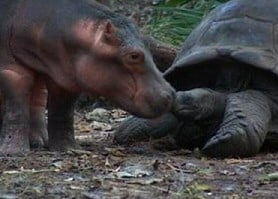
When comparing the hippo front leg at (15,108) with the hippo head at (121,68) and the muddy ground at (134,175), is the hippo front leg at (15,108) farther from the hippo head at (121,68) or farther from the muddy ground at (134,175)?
the hippo head at (121,68)

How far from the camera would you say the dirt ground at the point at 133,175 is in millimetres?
3974

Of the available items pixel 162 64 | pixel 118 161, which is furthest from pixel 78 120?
pixel 118 161

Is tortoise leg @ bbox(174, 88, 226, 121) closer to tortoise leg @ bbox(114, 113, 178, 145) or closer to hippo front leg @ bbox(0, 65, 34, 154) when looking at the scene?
tortoise leg @ bbox(114, 113, 178, 145)

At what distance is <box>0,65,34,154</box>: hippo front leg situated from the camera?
5.37 m

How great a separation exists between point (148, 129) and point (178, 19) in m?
4.10

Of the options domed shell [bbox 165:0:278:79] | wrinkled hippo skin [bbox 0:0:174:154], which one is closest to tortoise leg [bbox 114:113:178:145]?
domed shell [bbox 165:0:278:79]

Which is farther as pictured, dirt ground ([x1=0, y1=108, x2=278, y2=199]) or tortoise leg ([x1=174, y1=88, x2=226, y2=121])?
tortoise leg ([x1=174, y1=88, x2=226, y2=121])

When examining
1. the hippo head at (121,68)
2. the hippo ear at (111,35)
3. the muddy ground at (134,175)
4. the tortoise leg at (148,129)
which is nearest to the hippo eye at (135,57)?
the hippo head at (121,68)

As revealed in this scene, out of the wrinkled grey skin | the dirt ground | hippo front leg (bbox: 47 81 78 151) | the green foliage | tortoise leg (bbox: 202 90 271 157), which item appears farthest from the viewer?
the green foliage

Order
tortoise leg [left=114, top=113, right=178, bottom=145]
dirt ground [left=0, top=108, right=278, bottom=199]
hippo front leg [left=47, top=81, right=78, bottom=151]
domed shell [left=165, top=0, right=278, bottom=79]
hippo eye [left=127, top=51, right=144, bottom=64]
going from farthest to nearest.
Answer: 1. tortoise leg [left=114, top=113, right=178, bottom=145]
2. domed shell [left=165, top=0, right=278, bottom=79]
3. hippo front leg [left=47, top=81, right=78, bottom=151]
4. hippo eye [left=127, top=51, right=144, bottom=64]
5. dirt ground [left=0, top=108, right=278, bottom=199]

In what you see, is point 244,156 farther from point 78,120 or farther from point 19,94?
point 78,120

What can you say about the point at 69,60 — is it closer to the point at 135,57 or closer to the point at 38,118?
the point at 135,57

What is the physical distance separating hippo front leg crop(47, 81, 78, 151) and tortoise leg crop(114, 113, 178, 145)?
593mm

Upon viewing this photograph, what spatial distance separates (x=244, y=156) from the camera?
212 inches
